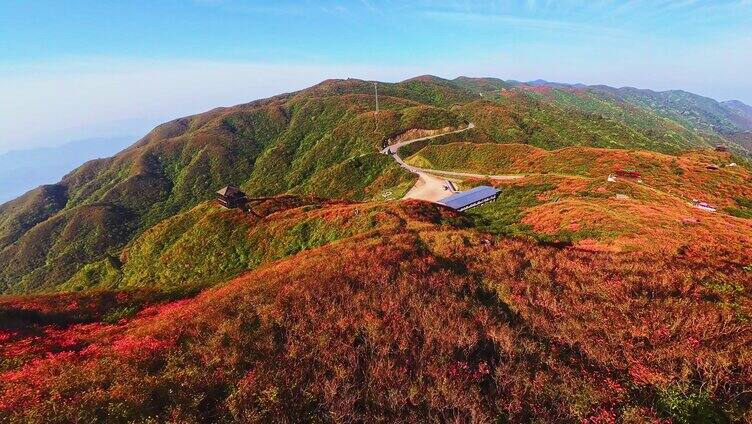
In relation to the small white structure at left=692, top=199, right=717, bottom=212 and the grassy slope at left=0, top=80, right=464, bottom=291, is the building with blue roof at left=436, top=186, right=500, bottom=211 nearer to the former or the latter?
the grassy slope at left=0, top=80, right=464, bottom=291

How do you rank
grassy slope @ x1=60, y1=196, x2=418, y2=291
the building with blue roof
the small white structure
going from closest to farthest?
grassy slope @ x1=60, y1=196, x2=418, y2=291 → the small white structure → the building with blue roof

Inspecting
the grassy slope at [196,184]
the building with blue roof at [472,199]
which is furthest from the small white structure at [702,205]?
the grassy slope at [196,184]

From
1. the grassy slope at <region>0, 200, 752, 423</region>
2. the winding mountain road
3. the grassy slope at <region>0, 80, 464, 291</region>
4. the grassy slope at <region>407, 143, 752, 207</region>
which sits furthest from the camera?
the grassy slope at <region>0, 80, 464, 291</region>

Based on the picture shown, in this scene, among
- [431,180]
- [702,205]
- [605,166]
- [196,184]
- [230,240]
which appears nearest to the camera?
[230,240]

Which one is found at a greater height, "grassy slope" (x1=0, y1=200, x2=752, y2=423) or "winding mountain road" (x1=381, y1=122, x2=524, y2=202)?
"grassy slope" (x1=0, y1=200, x2=752, y2=423)

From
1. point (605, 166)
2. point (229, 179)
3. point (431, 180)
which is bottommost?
point (229, 179)

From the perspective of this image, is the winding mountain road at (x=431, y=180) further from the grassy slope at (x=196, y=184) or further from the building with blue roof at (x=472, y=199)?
the building with blue roof at (x=472, y=199)

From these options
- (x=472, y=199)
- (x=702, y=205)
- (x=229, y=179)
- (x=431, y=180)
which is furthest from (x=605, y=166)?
(x=229, y=179)

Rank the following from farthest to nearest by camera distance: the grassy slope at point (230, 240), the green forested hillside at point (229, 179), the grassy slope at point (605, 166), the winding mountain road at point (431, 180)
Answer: the green forested hillside at point (229, 179) → the winding mountain road at point (431, 180) → the grassy slope at point (605, 166) → the grassy slope at point (230, 240)

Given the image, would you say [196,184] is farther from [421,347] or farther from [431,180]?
[421,347]

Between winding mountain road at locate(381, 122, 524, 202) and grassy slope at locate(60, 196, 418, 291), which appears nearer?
grassy slope at locate(60, 196, 418, 291)

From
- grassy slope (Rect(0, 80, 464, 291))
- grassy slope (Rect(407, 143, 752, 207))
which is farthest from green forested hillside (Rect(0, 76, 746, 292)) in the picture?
grassy slope (Rect(407, 143, 752, 207))

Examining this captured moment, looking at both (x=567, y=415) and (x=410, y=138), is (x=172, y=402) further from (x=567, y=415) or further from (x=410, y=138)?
(x=410, y=138)
